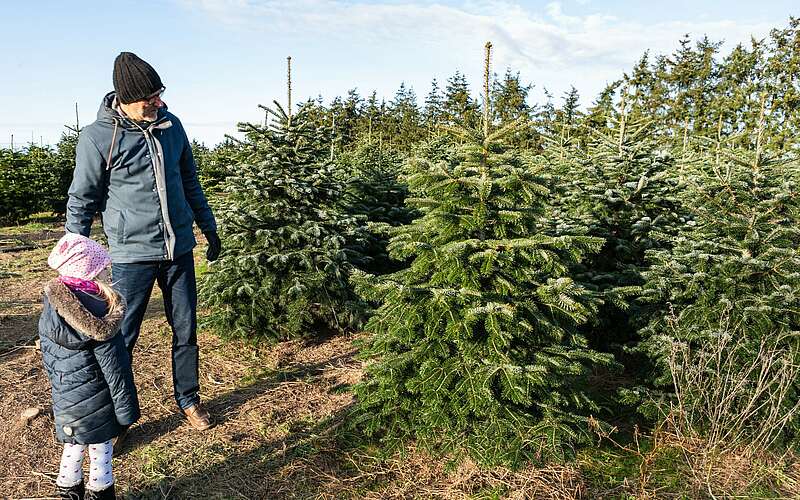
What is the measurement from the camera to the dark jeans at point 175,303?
3.28 metres

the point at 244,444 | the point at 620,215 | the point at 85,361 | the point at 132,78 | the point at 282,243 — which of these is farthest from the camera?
the point at 282,243

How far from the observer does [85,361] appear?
246 centimetres

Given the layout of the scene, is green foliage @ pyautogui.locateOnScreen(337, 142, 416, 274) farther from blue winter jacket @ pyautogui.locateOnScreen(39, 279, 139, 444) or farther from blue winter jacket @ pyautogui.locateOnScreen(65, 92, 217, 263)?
blue winter jacket @ pyautogui.locateOnScreen(39, 279, 139, 444)

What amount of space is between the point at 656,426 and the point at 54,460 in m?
3.96

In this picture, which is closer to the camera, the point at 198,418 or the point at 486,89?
the point at 486,89

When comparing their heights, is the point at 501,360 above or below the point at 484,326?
below

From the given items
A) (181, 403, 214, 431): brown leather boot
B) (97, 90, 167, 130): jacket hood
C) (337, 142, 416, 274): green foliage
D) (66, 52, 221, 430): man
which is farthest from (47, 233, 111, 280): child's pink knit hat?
(337, 142, 416, 274): green foliage

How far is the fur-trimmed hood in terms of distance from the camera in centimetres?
231

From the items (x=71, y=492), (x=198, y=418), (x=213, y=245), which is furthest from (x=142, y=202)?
(x=71, y=492)

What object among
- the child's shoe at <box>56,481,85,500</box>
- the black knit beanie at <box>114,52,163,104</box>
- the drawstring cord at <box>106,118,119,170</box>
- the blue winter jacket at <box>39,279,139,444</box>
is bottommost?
the child's shoe at <box>56,481,85,500</box>

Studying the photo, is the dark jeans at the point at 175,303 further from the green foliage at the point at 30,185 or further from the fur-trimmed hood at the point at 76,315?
the green foliage at the point at 30,185

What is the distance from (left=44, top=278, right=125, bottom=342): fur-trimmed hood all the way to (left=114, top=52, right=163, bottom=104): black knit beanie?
1.24 m

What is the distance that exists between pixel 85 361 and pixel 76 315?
0.91 ft

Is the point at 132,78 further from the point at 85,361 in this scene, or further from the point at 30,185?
the point at 30,185
